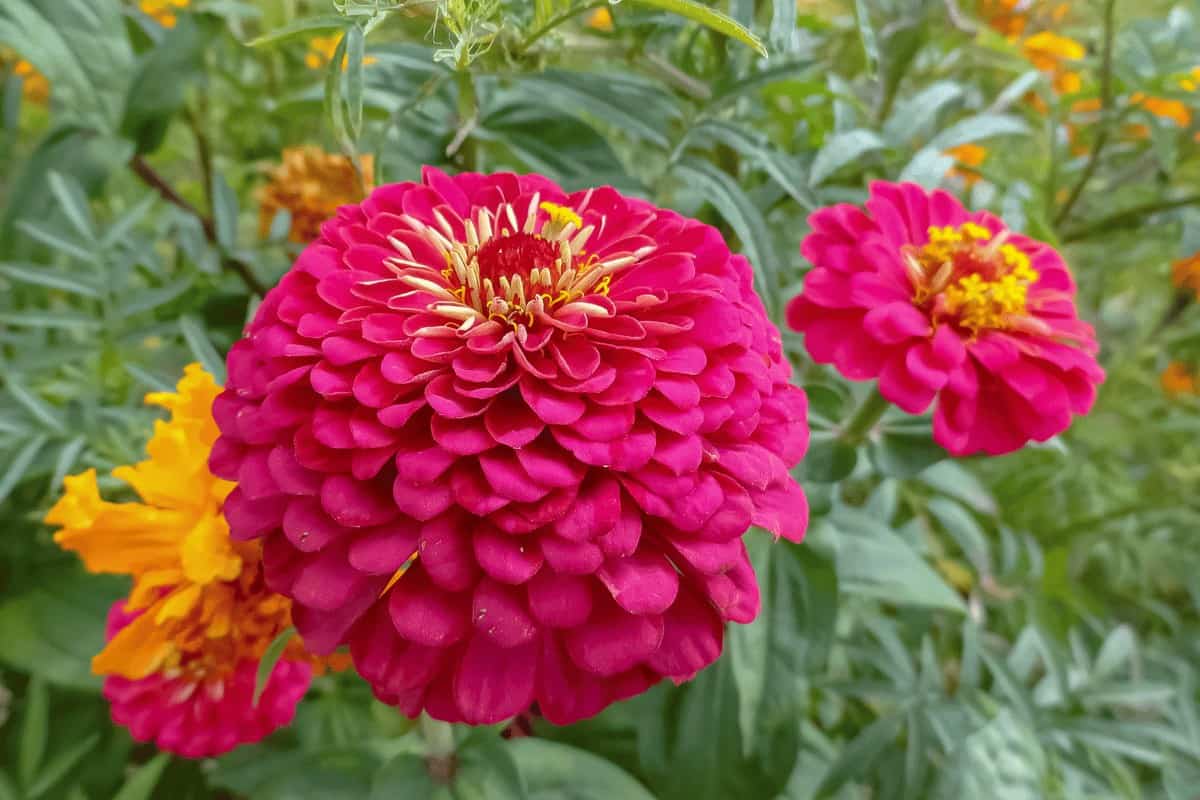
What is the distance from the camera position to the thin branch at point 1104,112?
2.03 ft

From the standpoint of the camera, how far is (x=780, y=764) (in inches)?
19.2

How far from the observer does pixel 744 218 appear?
0.43 metres

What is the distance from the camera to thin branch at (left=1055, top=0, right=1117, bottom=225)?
0.62m

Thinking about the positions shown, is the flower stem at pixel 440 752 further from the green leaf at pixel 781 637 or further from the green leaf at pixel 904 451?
the green leaf at pixel 904 451

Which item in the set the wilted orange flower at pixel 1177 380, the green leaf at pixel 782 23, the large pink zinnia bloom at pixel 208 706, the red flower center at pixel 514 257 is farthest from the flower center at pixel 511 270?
the wilted orange flower at pixel 1177 380

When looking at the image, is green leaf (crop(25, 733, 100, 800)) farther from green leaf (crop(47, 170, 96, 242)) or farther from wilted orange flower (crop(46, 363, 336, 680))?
green leaf (crop(47, 170, 96, 242))

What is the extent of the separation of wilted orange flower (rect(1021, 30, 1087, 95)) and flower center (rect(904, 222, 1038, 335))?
331 mm

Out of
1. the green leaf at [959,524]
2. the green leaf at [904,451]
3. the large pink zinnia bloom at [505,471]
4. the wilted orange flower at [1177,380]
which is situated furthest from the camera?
the wilted orange flower at [1177,380]

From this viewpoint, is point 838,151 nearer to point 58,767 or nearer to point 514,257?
point 514,257

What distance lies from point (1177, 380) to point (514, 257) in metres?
1.15

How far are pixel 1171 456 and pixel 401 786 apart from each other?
103cm

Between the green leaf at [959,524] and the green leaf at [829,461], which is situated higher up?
the green leaf at [829,461]

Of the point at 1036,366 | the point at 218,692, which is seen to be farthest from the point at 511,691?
the point at 1036,366

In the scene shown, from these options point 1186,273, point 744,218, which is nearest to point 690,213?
point 744,218
